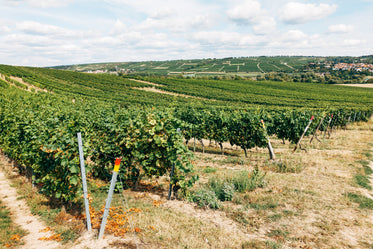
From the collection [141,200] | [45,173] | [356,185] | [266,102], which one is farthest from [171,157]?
[266,102]

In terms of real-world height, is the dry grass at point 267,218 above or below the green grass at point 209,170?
above

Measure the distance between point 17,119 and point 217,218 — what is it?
10.1 metres

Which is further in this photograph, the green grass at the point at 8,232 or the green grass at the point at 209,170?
the green grass at the point at 209,170

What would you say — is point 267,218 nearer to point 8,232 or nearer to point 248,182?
point 248,182

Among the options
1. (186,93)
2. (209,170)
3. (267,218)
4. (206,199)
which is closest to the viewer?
(267,218)

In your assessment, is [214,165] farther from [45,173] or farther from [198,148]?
[45,173]

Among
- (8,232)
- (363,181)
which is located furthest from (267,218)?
(8,232)

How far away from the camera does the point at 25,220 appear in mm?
6246

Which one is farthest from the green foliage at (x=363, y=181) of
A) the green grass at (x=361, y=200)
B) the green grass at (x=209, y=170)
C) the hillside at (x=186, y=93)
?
the hillside at (x=186, y=93)

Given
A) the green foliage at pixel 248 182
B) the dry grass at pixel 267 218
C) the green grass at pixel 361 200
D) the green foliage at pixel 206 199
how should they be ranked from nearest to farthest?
the dry grass at pixel 267 218 < the green foliage at pixel 206 199 < the green grass at pixel 361 200 < the green foliage at pixel 248 182

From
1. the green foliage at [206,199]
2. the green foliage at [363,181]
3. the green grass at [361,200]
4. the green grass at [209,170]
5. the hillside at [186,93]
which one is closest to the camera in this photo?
the green foliage at [206,199]

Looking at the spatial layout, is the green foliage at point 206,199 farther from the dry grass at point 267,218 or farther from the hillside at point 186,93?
the hillside at point 186,93

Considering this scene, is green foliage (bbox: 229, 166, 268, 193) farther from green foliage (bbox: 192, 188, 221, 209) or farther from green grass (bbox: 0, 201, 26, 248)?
green grass (bbox: 0, 201, 26, 248)

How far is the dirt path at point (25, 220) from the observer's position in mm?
Answer: 5082
